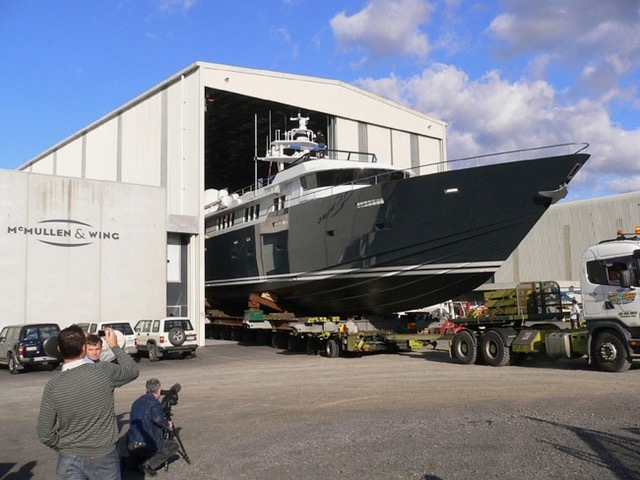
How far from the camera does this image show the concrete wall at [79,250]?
805 inches

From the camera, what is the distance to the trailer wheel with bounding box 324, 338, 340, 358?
18.5m

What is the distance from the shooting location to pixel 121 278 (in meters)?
22.4

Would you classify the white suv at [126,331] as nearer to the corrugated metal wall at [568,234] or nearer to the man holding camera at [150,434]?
the man holding camera at [150,434]

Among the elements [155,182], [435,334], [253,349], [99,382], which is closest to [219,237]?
[155,182]

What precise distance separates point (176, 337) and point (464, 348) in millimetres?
8906

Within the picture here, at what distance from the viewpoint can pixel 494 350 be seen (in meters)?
14.8

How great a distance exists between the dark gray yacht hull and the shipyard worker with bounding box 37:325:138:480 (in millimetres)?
13943

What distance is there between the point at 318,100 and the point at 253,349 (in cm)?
1143

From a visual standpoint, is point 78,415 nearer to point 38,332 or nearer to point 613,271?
point 613,271

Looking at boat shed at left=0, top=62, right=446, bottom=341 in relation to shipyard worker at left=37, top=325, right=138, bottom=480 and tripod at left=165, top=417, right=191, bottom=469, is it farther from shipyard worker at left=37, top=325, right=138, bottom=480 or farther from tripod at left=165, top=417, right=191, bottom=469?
shipyard worker at left=37, top=325, right=138, bottom=480

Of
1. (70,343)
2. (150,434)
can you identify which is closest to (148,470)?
(150,434)

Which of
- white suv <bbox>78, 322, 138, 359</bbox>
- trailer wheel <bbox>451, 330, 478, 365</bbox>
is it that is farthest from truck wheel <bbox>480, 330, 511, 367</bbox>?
white suv <bbox>78, 322, 138, 359</bbox>

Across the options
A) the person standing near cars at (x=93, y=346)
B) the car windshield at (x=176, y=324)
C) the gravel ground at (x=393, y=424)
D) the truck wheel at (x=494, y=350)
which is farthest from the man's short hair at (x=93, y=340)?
the car windshield at (x=176, y=324)

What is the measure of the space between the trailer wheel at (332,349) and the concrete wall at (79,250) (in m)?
7.56
